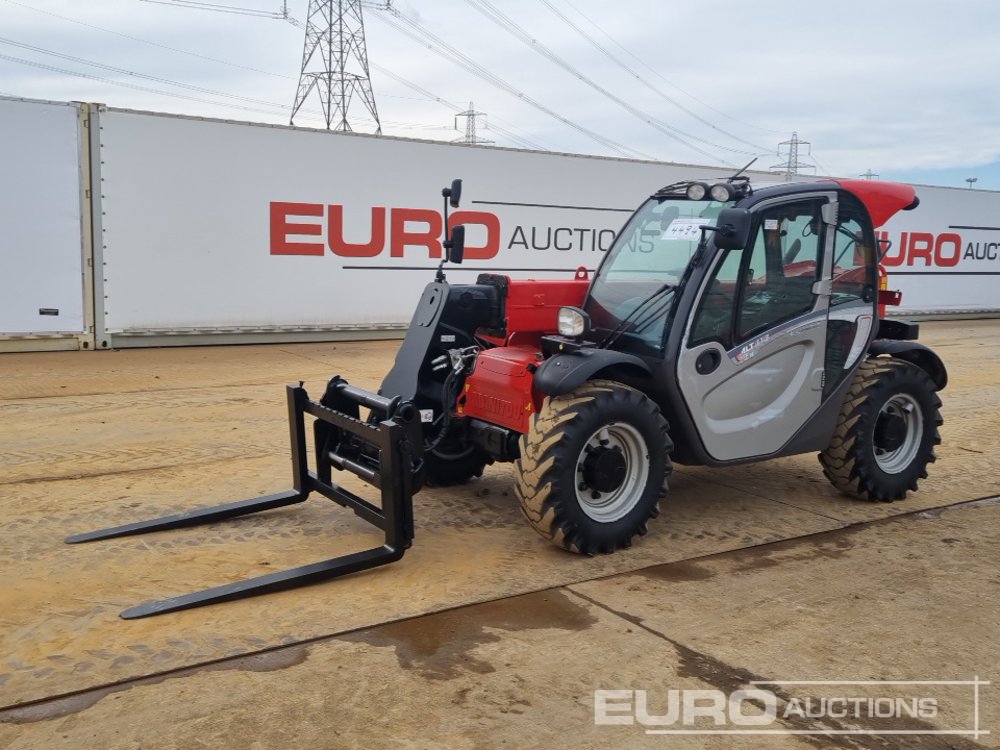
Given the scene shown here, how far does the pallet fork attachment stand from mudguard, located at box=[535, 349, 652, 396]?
0.68 meters

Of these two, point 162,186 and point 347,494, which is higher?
point 162,186

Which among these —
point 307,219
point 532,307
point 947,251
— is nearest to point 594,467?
point 532,307

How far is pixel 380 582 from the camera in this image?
13.9ft

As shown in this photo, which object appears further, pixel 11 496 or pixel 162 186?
pixel 162 186

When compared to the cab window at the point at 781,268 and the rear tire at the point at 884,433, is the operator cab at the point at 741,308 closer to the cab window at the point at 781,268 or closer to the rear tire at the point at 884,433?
the cab window at the point at 781,268

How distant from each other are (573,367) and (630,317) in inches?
28.2

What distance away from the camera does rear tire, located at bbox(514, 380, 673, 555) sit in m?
4.37

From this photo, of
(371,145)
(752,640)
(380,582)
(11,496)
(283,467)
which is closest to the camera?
(752,640)

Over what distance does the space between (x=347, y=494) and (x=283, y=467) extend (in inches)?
63.8

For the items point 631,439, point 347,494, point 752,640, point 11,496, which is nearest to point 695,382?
point 631,439

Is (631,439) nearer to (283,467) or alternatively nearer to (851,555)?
(851,555)

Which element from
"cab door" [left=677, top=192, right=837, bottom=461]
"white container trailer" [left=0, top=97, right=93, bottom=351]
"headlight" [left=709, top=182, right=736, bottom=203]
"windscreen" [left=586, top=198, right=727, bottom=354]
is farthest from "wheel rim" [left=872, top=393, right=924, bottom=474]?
"white container trailer" [left=0, top=97, right=93, bottom=351]

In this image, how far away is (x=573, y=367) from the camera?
4.48 meters

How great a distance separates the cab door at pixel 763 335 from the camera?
4.89 metres
